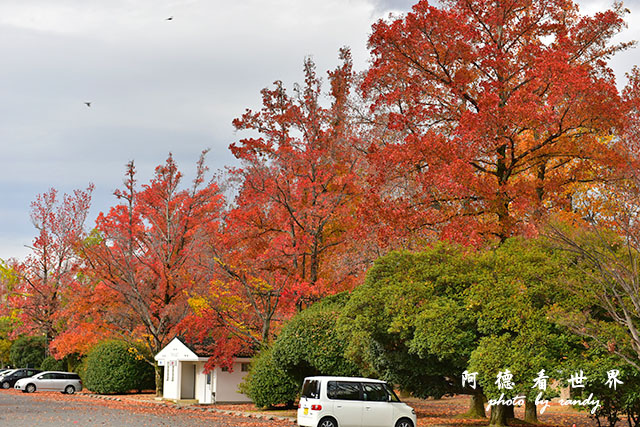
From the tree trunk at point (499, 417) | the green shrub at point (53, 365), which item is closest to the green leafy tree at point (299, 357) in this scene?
the tree trunk at point (499, 417)

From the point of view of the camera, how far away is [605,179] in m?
18.5

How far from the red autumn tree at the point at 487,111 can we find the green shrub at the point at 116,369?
84.1 ft

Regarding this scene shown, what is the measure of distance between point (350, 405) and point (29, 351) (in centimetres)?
4723

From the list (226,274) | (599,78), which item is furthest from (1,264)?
(599,78)

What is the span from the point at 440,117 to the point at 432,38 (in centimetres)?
258

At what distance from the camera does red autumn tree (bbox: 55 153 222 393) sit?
35750mm

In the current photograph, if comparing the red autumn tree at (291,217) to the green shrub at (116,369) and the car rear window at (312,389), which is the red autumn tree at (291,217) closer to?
the car rear window at (312,389)

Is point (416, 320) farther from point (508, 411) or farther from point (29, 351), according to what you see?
point (29, 351)

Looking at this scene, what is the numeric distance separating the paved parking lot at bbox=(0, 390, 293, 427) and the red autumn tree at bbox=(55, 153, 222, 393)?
6.31 metres

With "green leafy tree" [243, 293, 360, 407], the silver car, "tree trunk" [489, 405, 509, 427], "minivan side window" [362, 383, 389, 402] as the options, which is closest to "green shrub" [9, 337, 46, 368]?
the silver car

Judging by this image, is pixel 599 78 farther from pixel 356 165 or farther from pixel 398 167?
pixel 356 165

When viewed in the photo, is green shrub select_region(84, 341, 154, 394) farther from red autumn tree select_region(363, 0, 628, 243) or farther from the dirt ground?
red autumn tree select_region(363, 0, 628, 243)

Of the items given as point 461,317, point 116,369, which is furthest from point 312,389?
point 116,369

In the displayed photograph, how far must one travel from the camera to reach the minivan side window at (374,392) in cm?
1862
